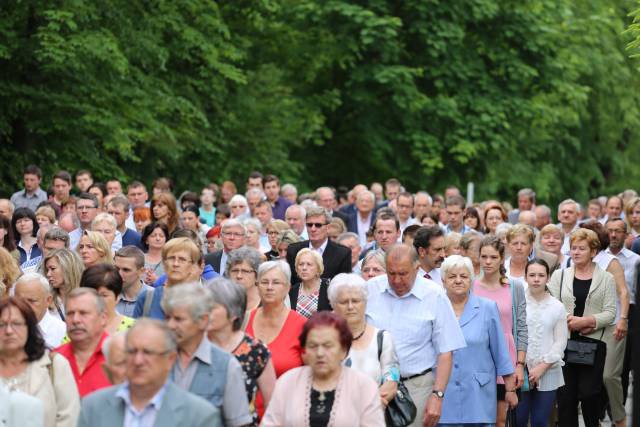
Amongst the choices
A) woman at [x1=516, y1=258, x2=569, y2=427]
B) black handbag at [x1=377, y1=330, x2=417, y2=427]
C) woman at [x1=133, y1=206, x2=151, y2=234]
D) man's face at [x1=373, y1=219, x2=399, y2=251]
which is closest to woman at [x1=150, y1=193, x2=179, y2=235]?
woman at [x1=133, y1=206, x2=151, y2=234]

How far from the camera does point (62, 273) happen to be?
1088 cm

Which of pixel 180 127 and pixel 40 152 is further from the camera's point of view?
pixel 180 127

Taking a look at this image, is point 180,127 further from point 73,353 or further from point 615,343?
point 73,353

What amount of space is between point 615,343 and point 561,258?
5.56 feet

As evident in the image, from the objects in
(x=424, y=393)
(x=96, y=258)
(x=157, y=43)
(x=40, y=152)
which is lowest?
(x=424, y=393)

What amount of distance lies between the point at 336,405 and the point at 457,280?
3219 mm

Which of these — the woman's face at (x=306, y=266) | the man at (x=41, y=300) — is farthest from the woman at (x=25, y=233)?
the man at (x=41, y=300)

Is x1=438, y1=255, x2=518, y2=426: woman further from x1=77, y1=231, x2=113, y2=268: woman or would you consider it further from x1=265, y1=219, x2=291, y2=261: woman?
x1=265, y1=219, x2=291, y2=261: woman

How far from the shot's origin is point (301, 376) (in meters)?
7.94

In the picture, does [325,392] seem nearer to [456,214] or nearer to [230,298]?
[230,298]

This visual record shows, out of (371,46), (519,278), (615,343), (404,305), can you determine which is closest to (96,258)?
(404,305)

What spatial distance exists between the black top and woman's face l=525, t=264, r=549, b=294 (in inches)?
206

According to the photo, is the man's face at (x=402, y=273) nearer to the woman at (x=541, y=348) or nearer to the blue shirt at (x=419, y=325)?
the blue shirt at (x=419, y=325)

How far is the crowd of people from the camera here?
24.3ft
